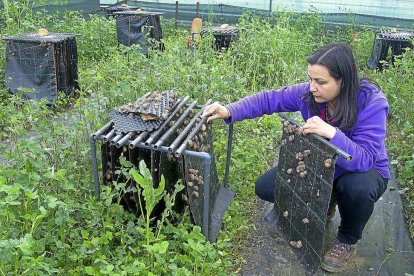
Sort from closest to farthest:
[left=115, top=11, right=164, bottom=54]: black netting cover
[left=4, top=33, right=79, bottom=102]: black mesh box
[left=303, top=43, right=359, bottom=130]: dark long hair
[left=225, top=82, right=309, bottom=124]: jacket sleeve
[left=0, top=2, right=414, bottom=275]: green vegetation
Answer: [left=0, top=2, right=414, bottom=275]: green vegetation, [left=303, top=43, right=359, bottom=130]: dark long hair, [left=225, top=82, right=309, bottom=124]: jacket sleeve, [left=4, top=33, right=79, bottom=102]: black mesh box, [left=115, top=11, right=164, bottom=54]: black netting cover

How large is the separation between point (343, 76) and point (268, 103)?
567 millimetres

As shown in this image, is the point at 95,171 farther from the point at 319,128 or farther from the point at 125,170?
the point at 319,128

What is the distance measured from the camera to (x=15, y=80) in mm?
5625

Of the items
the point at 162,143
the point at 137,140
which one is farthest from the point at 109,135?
the point at 162,143

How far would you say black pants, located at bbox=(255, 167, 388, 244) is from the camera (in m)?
2.44

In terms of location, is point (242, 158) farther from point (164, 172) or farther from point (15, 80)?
point (15, 80)

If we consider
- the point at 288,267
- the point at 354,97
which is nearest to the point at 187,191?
the point at 288,267

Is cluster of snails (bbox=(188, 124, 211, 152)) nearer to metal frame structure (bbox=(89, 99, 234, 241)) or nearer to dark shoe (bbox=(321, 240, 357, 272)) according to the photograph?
metal frame structure (bbox=(89, 99, 234, 241))

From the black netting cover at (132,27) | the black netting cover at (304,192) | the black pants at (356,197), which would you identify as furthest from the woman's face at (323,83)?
the black netting cover at (132,27)

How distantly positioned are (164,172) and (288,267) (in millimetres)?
1004

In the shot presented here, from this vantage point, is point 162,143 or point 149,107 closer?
point 162,143

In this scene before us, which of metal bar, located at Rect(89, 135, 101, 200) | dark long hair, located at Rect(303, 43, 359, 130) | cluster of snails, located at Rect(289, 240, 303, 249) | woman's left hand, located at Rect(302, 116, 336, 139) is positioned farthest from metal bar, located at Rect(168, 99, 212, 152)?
cluster of snails, located at Rect(289, 240, 303, 249)

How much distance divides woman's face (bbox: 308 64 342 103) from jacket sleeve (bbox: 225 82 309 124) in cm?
31

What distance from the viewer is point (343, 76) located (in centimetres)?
242
